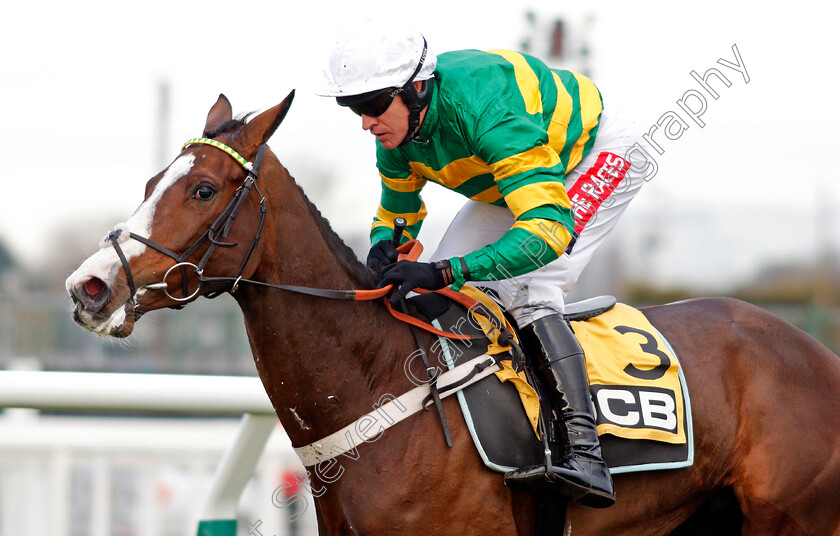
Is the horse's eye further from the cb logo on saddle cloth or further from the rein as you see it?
the cb logo on saddle cloth

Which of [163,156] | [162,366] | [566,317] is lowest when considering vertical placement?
[162,366]

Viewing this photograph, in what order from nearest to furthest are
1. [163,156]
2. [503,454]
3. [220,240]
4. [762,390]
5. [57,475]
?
[220,240], [503,454], [762,390], [57,475], [163,156]

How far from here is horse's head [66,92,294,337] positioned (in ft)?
8.28

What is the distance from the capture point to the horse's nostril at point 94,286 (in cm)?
250

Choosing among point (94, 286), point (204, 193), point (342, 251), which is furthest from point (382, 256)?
point (94, 286)

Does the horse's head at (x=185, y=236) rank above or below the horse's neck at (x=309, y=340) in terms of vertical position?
above

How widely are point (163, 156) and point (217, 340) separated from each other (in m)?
7.65

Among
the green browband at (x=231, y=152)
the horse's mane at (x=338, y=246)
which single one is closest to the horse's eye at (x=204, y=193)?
the green browband at (x=231, y=152)

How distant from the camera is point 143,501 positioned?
14.7 ft

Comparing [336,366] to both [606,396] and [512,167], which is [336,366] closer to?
[512,167]

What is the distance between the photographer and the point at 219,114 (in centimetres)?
294

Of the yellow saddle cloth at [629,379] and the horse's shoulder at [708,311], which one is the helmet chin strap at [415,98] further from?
the horse's shoulder at [708,311]

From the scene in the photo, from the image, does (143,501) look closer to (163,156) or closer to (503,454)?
(503,454)

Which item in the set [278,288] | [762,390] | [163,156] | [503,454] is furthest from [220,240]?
[163,156]
